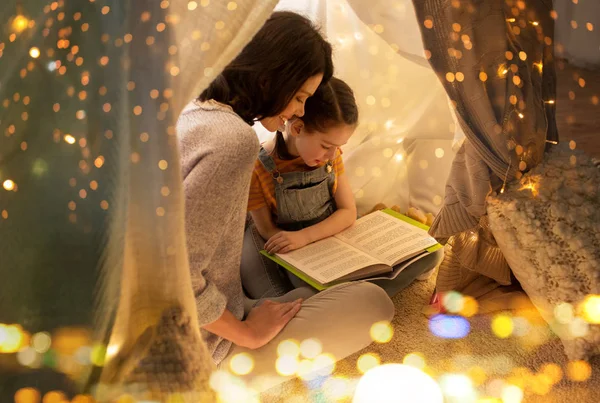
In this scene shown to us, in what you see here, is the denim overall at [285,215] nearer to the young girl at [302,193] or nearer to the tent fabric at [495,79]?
the young girl at [302,193]

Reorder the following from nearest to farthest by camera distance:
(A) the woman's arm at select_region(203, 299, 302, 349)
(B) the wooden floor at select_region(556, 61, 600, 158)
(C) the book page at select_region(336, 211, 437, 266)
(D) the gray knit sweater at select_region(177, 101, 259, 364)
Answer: (D) the gray knit sweater at select_region(177, 101, 259, 364)
(A) the woman's arm at select_region(203, 299, 302, 349)
(B) the wooden floor at select_region(556, 61, 600, 158)
(C) the book page at select_region(336, 211, 437, 266)

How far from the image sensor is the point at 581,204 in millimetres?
1113

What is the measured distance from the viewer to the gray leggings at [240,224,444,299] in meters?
1.38

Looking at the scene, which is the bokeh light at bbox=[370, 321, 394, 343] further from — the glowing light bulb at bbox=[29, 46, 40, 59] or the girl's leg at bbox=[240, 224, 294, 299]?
the glowing light bulb at bbox=[29, 46, 40, 59]

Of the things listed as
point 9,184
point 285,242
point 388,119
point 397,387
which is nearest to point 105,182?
point 9,184

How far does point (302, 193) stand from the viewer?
1.45 m

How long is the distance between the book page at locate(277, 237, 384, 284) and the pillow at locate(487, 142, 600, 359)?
320 millimetres

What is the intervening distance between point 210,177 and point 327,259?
507 mm

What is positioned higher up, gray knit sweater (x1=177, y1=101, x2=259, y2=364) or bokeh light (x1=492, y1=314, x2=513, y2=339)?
gray knit sweater (x1=177, y1=101, x2=259, y2=364)

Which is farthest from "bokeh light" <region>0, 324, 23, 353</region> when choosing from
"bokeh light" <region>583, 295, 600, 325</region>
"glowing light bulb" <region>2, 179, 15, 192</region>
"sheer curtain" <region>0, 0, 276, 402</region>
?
"bokeh light" <region>583, 295, 600, 325</region>

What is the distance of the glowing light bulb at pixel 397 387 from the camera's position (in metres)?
0.94

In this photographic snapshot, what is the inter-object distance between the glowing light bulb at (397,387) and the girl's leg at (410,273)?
0.41 metres

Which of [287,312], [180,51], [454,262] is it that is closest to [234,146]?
[180,51]

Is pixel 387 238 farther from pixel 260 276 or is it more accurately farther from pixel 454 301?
A: pixel 260 276
